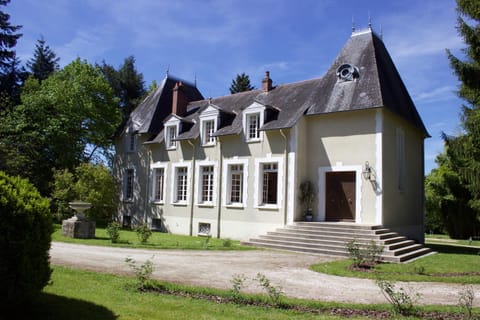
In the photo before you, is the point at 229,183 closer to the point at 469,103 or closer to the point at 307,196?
the point at 307,196

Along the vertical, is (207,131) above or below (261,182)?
above

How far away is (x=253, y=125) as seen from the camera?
19.3 metres

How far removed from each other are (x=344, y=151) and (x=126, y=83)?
2910 cm

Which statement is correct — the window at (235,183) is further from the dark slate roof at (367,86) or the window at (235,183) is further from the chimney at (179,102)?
the chimney at (179,102)

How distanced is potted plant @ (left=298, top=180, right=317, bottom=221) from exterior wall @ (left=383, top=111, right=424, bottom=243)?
290 cm

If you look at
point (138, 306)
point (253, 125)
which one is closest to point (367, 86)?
point (253, 125)

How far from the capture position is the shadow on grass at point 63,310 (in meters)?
5.57

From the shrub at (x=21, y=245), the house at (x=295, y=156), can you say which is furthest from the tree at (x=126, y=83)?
the shrub at (x=21, y=245)

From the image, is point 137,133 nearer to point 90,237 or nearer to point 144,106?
point 144,106

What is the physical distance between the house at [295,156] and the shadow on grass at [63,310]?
11.8m

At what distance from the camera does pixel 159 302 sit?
21.2ft

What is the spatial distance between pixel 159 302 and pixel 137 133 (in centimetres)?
1852

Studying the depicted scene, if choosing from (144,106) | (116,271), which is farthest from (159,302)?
(144,106)

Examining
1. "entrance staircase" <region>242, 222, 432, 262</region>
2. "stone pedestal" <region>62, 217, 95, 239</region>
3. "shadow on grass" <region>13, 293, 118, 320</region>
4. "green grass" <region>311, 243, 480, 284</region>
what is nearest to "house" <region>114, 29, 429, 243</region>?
"entrance staircase" <region>242, 222, 432, 262</region>
